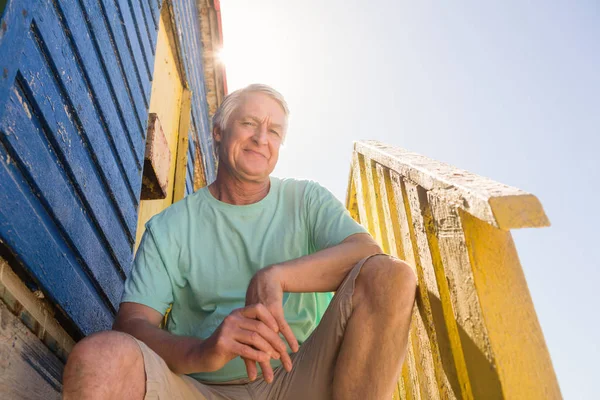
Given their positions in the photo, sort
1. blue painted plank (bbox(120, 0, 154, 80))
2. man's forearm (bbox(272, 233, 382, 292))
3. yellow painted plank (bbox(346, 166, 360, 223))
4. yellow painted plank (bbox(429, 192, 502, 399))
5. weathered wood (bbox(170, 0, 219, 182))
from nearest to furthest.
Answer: yellow painted plank (bbox(429, 192, 502, 399))
man's forearm (bbox(272, 233, 382, 292))
blue painted plank (bbox(120, 0, 154, 80))
yellow painted plank (bbox(346, 166, 360, 223))
weathered wood (bbox(170, 0, 219, 182))

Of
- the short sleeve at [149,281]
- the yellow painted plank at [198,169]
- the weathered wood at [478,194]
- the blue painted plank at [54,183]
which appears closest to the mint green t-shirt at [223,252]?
the short sleeve at [149,281]

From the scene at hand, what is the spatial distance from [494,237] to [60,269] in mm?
1358

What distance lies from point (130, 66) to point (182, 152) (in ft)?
5.40

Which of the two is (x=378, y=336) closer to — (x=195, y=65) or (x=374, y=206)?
(x=374, y=206)

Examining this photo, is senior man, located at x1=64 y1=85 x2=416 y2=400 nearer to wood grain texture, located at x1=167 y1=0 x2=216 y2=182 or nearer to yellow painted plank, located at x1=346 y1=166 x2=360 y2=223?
yellow painted plank, located at x1=346 y1=166 x2=360 y2=223

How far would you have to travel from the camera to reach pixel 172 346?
137 centimetres

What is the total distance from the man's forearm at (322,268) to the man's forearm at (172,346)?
335 mm

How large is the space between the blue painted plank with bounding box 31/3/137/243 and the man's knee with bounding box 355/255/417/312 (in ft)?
3.69

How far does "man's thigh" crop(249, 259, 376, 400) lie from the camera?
1455 mm

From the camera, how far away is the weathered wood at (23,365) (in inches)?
48.8

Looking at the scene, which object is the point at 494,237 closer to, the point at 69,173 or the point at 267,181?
the point at 267,181

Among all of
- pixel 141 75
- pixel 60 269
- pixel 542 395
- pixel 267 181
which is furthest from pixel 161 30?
pixel 542 395

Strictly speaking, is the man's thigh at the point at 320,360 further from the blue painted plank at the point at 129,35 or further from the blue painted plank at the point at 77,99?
the blue painted plank at the point at 129,35

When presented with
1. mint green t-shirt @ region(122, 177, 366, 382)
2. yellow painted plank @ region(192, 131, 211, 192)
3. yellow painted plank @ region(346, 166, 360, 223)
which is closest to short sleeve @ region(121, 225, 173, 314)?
mint green t-shirt @ region(122, 177, 366, 382)
